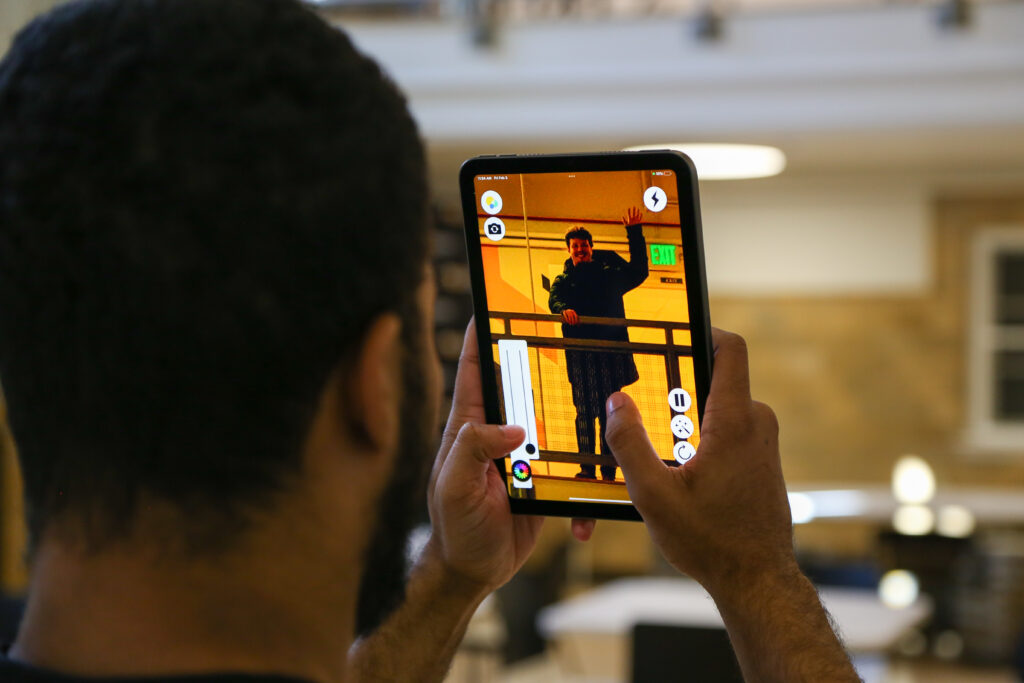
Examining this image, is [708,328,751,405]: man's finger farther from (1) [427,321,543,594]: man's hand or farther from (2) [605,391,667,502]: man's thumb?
(1) [427,321,543,594]: man's hand

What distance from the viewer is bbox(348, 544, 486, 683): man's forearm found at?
1.12m

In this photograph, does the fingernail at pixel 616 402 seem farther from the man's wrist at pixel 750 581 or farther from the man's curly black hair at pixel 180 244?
the man's curly black hair at pixel 180 244

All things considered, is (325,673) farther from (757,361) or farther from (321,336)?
(757,361)

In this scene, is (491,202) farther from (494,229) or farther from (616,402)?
(616,402)

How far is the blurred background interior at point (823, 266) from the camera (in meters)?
5.45

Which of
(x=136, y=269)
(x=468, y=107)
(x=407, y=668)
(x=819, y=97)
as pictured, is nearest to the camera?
(x=136, y=269)

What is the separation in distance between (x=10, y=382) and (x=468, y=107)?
22.7 ft

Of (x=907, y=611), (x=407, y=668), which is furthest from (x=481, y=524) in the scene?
(x=907, y=611)

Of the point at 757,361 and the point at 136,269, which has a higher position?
the point at 136,269

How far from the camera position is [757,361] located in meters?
9.78

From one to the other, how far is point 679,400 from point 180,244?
21.5 inches

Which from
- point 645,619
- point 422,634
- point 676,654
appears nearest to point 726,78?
point 645,619

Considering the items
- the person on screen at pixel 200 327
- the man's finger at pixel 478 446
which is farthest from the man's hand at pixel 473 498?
the person on screen at pixel 200 327

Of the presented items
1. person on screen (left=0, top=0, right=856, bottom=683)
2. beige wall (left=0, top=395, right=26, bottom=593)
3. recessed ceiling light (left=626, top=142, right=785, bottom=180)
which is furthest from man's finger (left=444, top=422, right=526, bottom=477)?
beige wall (left=0, top=395, right=26, bottom=593)
